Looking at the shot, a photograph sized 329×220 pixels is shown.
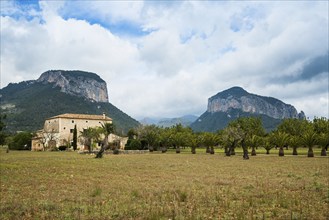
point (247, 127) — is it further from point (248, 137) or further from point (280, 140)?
point (280, 140)

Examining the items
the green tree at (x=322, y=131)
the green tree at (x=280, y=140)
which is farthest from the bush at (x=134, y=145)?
the green tree at (x=322, y=131)

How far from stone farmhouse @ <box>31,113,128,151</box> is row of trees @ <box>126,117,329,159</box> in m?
13.0

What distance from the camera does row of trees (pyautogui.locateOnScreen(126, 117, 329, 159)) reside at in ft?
184

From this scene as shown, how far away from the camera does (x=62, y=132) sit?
10638cm

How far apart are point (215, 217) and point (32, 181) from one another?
13315mm

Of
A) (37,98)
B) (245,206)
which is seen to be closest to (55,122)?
(37,98)

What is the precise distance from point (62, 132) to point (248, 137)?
69.9m

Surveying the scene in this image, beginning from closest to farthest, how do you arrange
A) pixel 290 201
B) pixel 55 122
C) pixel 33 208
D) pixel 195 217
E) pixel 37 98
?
pixel 195 217, pixel 33 208, pixel 290 201, pixel 55 122, pixel 37 98

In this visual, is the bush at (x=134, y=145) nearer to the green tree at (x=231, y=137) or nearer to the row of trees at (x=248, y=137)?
the row of trees at (x=248, y=137)

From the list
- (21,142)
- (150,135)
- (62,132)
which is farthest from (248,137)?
(21,142)

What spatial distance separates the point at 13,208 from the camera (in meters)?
11.3

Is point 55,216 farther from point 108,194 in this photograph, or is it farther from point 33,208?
point 108,194

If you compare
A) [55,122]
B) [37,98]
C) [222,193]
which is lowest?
[222,193]

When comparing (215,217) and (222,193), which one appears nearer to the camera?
(215,217)
